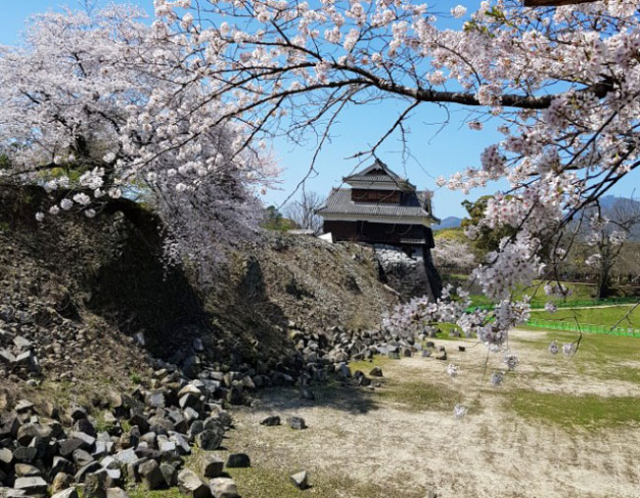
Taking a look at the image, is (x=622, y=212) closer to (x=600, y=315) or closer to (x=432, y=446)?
(x=600, y=315)

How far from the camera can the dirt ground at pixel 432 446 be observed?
6.24 m

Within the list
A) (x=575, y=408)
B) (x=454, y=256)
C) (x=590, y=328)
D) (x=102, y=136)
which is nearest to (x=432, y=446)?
(x=575, y=408)

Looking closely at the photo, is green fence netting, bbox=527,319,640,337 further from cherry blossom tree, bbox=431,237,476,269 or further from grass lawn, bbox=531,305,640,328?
cherry blossom tree, bbox=431,237,476,269

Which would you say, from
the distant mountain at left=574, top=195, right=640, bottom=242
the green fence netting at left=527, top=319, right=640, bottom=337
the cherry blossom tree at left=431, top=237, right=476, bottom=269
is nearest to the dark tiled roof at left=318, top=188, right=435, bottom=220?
the green fence netting at left=527, top=319, right=640, bottom=337

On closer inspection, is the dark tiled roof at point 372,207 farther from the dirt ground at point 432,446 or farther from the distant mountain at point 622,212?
the dirt ground at point 432,446

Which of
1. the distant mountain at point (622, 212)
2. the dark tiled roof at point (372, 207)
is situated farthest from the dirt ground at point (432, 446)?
the dark tiled roof at point (372, 207)

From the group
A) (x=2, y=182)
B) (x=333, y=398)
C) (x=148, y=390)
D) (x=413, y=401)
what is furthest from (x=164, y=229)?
(x=413, y=401)

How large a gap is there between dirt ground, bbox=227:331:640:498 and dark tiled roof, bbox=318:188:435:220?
1902 cm

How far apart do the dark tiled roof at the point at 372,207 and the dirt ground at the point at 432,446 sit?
749 inches

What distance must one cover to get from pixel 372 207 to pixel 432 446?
76.5ft

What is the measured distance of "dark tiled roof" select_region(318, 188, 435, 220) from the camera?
98.2 feet

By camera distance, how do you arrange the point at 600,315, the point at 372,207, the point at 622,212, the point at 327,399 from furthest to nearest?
the point at 622,212, the point at 372,207, the point at 600,315, the point at 327,399

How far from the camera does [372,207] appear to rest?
30281 mm

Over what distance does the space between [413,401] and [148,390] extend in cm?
486
